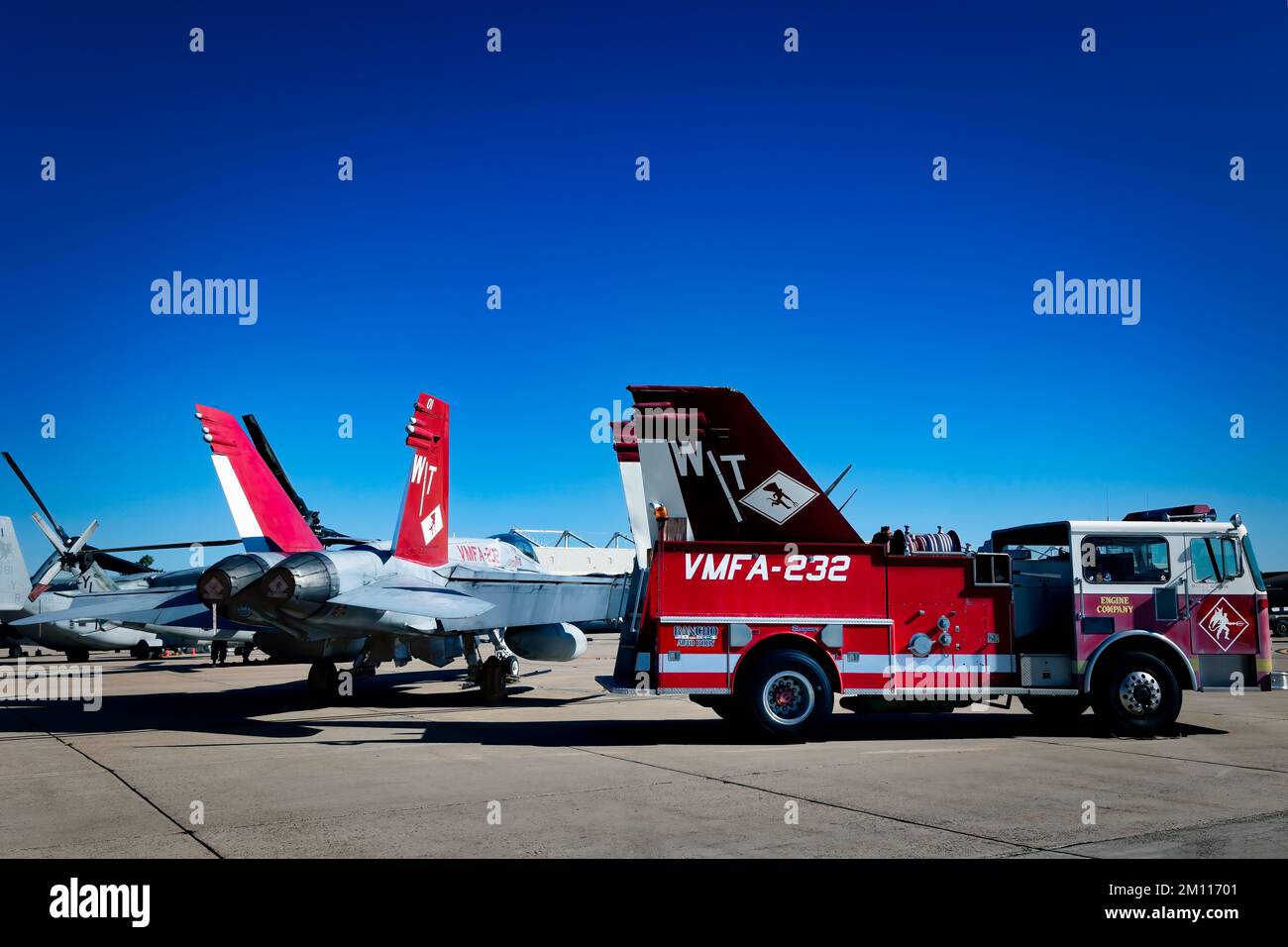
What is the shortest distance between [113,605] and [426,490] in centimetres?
547

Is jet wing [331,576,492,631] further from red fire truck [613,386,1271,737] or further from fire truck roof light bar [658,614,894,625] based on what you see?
fire truck roof light bar [658,614,894,625]

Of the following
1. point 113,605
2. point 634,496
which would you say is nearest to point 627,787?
point 634,496

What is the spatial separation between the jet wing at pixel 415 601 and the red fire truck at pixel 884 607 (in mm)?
2869

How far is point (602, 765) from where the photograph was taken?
962 cm

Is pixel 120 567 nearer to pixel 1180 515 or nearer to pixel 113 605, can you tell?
pixel 113 605

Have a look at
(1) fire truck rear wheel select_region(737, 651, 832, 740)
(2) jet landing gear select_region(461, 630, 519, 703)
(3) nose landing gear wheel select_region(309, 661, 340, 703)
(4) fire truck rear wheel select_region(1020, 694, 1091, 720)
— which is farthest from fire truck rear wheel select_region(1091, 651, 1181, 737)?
(3) nose landing gear wheel select_region(309, 661, 340, 703)

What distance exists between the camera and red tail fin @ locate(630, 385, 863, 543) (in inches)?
445

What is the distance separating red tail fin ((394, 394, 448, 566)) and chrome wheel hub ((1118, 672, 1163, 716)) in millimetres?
11197

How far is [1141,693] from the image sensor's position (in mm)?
11141

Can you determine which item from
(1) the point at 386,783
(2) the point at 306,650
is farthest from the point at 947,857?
(2) the point at 306,650

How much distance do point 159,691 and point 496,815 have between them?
636 inches

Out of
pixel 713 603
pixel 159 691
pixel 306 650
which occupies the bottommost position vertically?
pixel 159 691

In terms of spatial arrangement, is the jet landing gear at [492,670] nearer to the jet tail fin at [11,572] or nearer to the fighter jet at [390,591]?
the fighter jet at [390,591]
